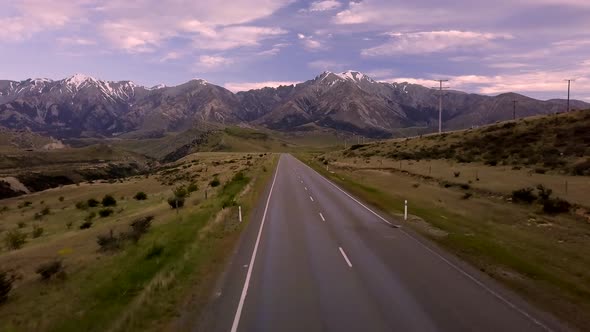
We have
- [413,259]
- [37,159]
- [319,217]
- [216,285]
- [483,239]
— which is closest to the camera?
[216,285]

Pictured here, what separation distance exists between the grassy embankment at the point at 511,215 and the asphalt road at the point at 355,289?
4.15ft

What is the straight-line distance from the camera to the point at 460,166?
195ft

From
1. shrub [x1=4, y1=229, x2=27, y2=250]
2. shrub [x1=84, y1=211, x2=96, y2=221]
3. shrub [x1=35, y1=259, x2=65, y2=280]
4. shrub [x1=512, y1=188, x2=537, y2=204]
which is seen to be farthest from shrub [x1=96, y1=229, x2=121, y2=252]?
shrub [x1=512, y1=188, x2=537, y2=204]

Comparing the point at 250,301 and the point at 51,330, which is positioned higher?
the point at 250,301

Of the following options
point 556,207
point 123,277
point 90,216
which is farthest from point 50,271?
point 556,207

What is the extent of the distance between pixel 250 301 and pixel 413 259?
6.76 meters

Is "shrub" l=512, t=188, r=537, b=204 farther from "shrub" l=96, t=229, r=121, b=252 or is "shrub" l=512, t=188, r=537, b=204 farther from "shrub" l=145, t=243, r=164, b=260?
"shrub" l=96, t=229, r=121, b=252

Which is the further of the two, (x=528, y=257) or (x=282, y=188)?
(x=282, y=188)

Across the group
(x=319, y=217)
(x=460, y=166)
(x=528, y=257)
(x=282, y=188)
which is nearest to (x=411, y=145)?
(x=460, y=166)

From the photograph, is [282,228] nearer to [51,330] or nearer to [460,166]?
[51,330]

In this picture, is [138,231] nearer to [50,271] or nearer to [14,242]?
[50,271]

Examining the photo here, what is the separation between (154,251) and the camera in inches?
707

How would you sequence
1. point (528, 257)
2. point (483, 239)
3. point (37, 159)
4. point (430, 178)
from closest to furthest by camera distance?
1. point (528, 257)
2. point (483, 239)
3. point (430, 178)
4. point (37, 159)

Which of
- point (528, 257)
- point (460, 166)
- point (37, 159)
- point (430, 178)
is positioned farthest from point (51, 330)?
point (37, 159)
